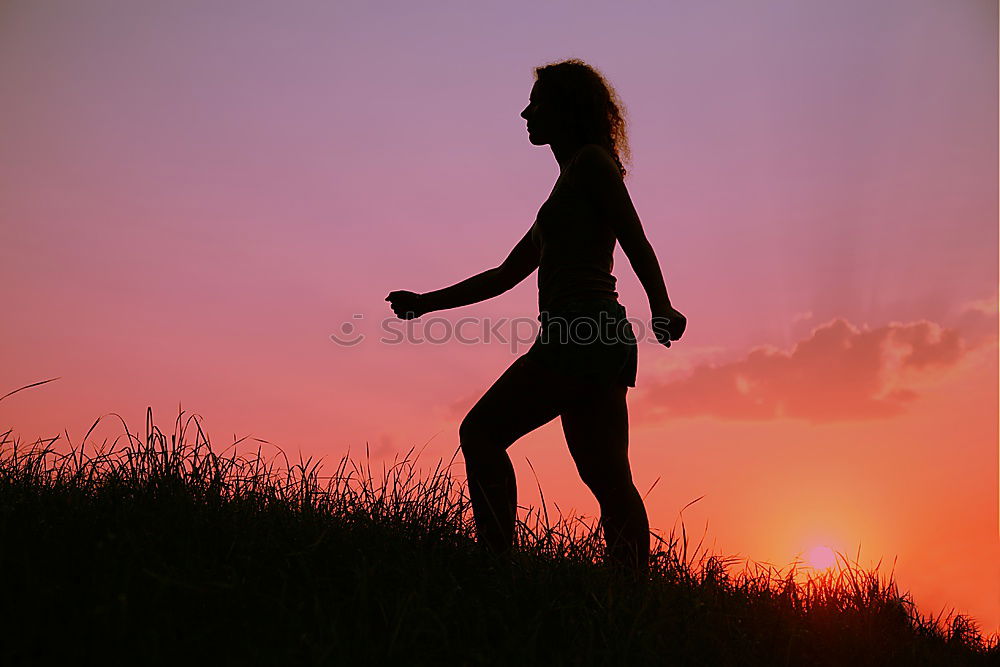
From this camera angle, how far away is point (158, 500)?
3877mm

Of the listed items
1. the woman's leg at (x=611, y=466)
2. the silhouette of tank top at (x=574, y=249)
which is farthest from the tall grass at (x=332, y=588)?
the silhouette of tank top at (x=574, y=249)

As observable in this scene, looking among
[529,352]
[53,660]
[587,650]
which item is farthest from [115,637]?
[529,352]

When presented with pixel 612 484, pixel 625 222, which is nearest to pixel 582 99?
pixel 625 222

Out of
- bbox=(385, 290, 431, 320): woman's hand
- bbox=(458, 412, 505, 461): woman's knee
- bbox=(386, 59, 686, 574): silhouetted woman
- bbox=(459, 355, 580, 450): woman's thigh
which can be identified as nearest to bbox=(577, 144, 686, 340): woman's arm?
bbox=(386, 59, 686, 574): silhouetted woman

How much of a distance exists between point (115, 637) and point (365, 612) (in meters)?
0.82

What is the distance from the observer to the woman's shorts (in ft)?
12.0

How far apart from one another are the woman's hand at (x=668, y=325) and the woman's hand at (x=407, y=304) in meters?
1.27

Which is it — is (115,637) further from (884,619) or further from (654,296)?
(884,619)

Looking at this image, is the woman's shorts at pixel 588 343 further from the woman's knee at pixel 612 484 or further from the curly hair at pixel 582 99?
the curly hair at pixel 582 99

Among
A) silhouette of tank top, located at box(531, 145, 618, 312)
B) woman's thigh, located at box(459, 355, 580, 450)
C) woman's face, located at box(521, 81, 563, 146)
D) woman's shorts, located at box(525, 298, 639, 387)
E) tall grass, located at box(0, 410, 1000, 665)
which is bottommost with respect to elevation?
tall grass, located at box(0, 410, 1000, 665)

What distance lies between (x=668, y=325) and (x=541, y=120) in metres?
1.14

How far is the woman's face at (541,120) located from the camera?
405cm

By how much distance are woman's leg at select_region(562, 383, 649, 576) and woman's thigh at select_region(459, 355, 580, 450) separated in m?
0.10

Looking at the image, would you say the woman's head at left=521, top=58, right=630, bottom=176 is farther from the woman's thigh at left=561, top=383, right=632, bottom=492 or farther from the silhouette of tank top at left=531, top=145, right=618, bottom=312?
the woman's thigh at left=561, top=383, right=632, bottom=492
